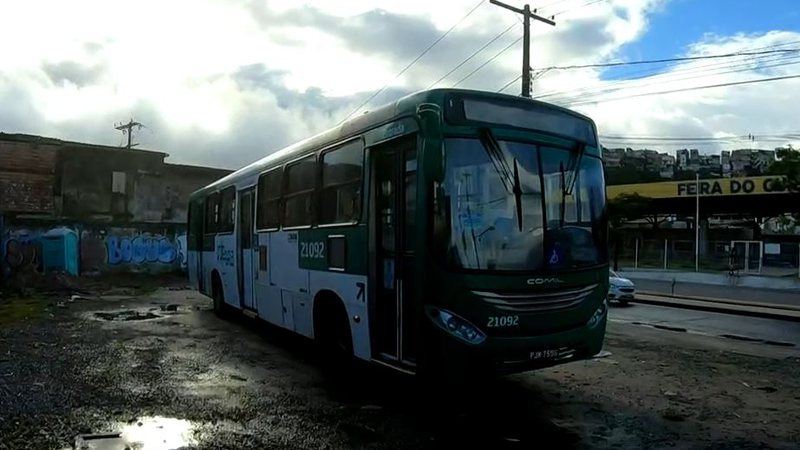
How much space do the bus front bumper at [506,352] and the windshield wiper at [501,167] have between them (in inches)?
45.1

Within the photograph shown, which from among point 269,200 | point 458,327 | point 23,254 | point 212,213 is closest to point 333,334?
point 458,327

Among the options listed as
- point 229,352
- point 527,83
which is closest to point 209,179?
point 527,83

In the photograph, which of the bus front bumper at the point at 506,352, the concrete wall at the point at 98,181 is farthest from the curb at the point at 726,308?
the concrete wall at the point at 98,181

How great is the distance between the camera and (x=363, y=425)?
21.6 feet

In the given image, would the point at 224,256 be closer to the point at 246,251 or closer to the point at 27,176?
the point at 246,251

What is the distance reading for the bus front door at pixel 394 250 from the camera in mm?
6938

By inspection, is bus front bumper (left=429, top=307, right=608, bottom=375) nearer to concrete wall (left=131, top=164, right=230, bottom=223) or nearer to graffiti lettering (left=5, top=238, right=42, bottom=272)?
graffiti lettering (left=5, top=238, right=42, bottom=272)

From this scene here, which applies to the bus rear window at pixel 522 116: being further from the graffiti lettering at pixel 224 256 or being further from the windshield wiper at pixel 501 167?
the graffiti lettering at pixel 224 256

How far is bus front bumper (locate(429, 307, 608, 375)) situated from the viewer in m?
6.35

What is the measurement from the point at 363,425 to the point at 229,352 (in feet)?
15.7

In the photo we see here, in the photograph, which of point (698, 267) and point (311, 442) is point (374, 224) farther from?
point (698, 267)

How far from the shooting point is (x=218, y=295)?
52.0 feet

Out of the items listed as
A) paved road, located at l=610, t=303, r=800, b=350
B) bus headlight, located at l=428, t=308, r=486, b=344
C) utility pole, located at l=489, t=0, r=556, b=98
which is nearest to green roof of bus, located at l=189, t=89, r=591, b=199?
bus headlight, located at l=428, t=308, r=486, b=344

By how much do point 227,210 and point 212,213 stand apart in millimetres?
1647
